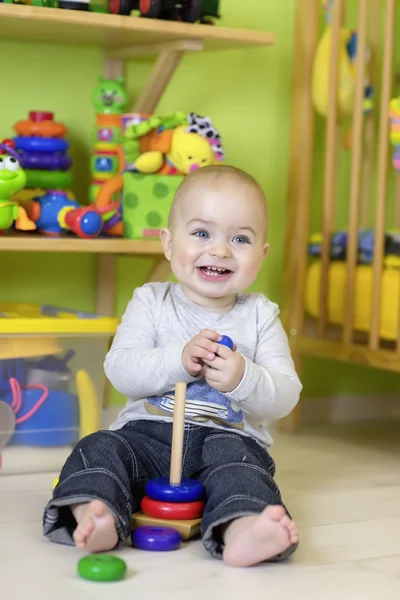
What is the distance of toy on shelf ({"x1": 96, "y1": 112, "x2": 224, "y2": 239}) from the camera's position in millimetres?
1837

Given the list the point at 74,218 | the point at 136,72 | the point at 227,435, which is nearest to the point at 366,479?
the point at 227,435

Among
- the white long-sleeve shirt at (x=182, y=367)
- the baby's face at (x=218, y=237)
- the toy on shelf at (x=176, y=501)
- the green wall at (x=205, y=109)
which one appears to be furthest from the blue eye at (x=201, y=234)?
the green wall at (x=205, y=109)

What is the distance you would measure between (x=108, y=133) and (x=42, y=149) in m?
0.15

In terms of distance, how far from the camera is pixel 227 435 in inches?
55.9

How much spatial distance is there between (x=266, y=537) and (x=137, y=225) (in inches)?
32.3

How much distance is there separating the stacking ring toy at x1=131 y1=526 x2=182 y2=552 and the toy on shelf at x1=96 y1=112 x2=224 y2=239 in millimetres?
701

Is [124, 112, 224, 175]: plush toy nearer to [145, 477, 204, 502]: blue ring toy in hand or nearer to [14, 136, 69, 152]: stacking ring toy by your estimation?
[14, 136, 69, 152]: stacking ring toy

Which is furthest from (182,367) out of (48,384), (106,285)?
(106,285)

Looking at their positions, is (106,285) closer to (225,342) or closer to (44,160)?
(44,160)

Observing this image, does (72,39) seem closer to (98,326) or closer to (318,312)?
(98,326)

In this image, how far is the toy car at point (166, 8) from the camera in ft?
5.81

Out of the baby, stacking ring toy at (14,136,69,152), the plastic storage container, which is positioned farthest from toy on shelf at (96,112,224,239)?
the baby

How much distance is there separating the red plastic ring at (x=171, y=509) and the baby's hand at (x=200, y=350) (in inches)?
7.1

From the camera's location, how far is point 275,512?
1152mm
